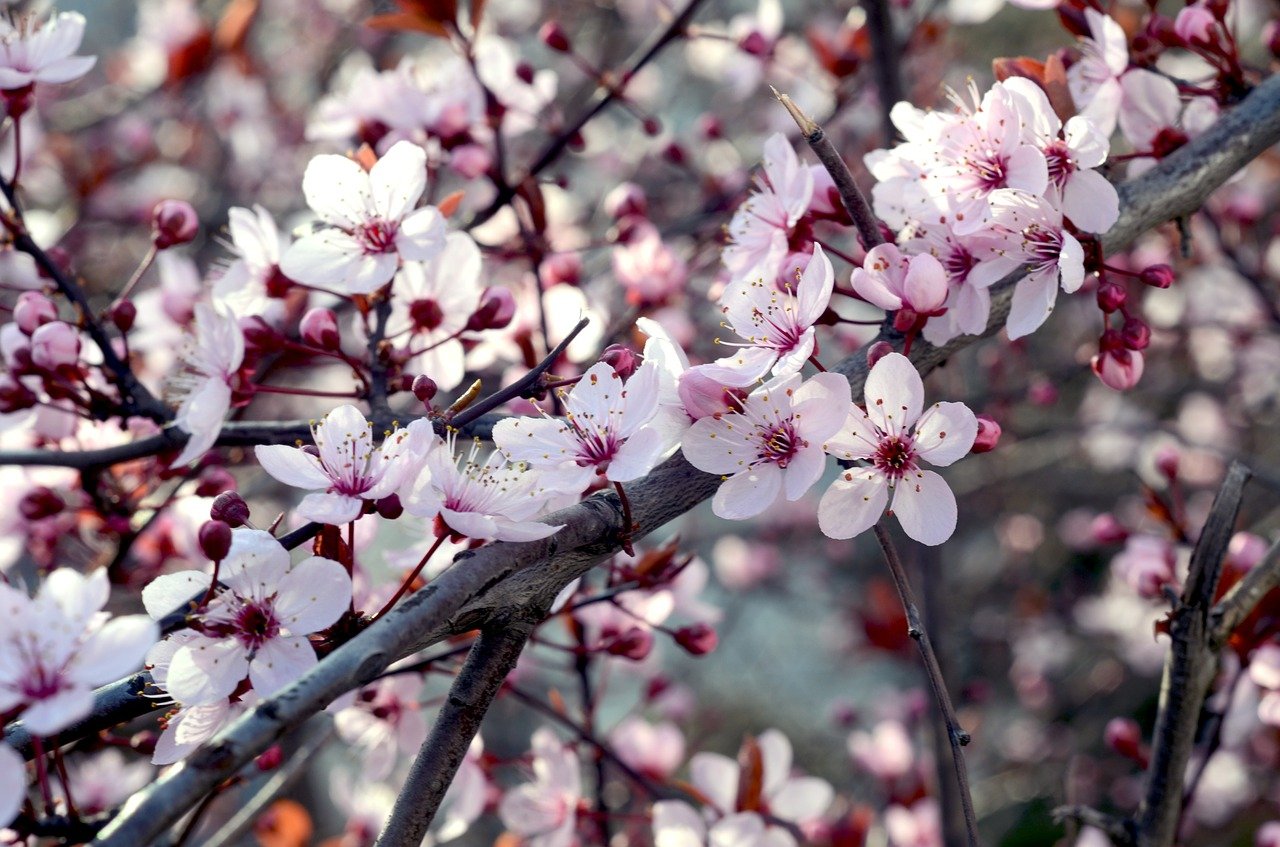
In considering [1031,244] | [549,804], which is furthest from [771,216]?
[549,804]

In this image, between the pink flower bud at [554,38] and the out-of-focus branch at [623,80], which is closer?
the out-of-focus branch at [623,80]

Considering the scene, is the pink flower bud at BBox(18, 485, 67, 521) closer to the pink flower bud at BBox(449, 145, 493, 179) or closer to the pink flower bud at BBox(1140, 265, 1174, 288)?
the pink flower bud at BBox(449, 145, 493, 179)

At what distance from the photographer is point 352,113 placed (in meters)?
1.94

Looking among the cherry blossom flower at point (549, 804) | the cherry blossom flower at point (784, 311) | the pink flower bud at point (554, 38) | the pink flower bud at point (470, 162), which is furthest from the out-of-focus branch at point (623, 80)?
the cherry blossom flower at point (549, 804)

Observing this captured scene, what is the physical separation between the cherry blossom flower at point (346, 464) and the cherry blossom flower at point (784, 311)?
40 centimetres

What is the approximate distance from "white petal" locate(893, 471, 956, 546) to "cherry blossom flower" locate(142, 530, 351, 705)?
61 cm

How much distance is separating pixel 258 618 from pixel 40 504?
85 cm

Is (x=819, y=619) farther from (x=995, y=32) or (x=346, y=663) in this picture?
(x=346, y=663)

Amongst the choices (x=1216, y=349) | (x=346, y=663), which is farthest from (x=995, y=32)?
(x=346, y=663)

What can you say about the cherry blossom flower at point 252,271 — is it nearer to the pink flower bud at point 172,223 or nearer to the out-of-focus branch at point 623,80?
the pink flower bud at point 172,223

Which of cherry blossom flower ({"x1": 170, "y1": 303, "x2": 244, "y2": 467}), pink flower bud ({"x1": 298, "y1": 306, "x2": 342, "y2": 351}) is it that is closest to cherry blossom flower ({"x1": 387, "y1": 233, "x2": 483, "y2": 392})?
pink flower bud ({"x1": 298, "y1": 306, "x2": 342, "y2": 351})

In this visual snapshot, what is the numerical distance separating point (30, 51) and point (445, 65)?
2.51 feet

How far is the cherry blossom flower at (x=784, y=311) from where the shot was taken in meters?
1.22

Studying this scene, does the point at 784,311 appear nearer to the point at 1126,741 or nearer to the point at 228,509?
the point at 228,509
